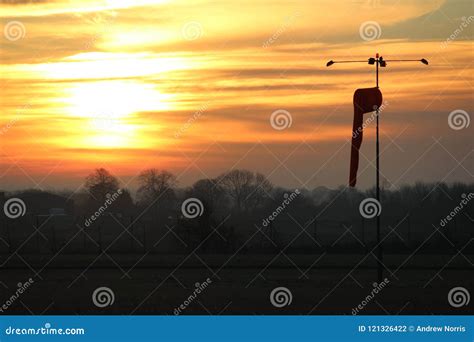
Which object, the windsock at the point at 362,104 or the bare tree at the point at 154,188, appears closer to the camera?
the windsock at the point at 362,104

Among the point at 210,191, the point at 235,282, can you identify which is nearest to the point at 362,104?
the point at 235,282

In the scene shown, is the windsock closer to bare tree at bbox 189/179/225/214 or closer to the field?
the field

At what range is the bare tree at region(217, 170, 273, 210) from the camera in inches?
3206

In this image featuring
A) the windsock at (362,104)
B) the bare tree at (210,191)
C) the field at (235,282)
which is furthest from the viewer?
the bare tree at (210,191)

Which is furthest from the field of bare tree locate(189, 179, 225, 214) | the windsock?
bare tree locate(189, 179, 225, 214)

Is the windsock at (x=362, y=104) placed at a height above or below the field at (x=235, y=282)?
above

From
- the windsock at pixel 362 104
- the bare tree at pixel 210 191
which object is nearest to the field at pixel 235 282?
the windsock at pixel 362 104

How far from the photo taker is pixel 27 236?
7125 centimetres

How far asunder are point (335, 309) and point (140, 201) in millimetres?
54960

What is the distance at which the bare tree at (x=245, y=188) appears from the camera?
81.4 meters

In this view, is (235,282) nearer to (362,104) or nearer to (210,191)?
(362,104)

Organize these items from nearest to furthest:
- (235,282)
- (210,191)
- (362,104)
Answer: (362,104)
(235,282)
(210,191)

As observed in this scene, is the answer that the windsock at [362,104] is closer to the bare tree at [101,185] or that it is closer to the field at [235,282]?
the field at [235,282]

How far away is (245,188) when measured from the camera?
279 feet
